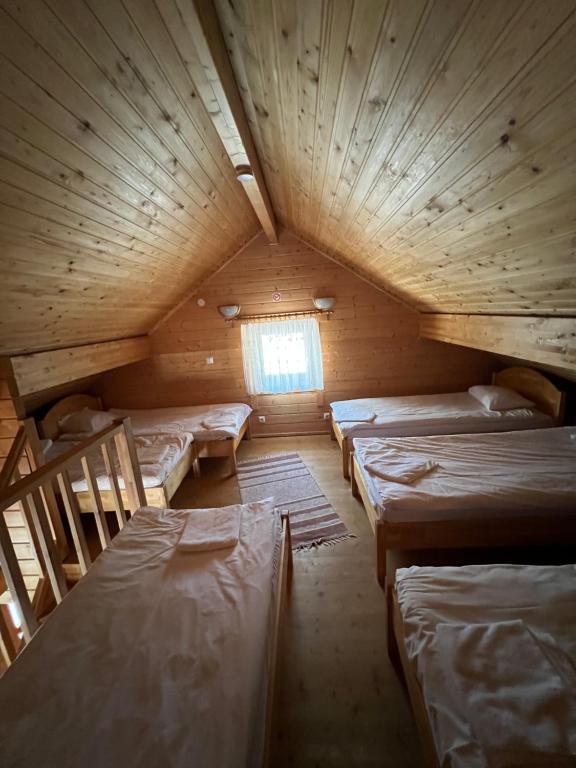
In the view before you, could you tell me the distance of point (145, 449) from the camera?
2.86 meters

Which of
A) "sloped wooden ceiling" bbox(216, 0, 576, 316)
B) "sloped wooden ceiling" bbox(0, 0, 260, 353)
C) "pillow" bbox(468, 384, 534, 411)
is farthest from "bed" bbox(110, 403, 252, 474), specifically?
"pillow" bbox(468, 384, 534, 411)

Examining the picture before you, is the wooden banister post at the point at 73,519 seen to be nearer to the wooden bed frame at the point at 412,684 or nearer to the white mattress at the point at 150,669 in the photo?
the white mattress at the point at 150,669

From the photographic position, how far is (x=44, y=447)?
287 cm

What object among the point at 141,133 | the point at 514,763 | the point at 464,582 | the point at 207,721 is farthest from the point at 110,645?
the point at 141,133

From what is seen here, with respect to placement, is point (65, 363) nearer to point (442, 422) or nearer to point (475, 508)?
point (475, 508)

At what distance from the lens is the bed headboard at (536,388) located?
2922 millimetres

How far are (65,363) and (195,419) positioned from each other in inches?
54.1

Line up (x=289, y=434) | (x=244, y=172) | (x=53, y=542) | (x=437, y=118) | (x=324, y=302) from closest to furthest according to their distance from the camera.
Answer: (x=437, y=118), (x=53, y=542), (x=244, y=172), (x=324, y=302), (x=289, y=434)

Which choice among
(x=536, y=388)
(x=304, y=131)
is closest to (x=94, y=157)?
(x=304, y=131)

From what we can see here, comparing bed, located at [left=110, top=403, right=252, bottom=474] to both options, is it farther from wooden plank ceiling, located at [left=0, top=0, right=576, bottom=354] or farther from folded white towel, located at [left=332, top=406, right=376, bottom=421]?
wooden plank ceiling, located at [left=0, top=0, right=576, bottom=354]

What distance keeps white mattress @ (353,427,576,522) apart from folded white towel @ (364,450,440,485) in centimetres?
4

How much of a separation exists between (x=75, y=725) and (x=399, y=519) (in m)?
1.55

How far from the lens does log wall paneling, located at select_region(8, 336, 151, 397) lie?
2227mm

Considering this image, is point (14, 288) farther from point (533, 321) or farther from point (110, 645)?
point (533, 321)
